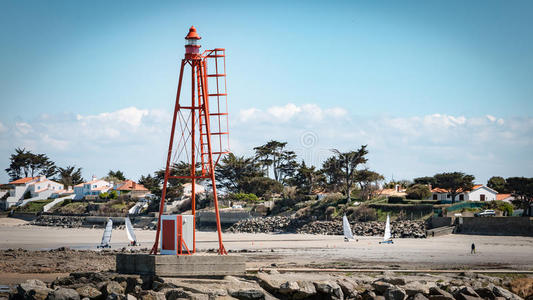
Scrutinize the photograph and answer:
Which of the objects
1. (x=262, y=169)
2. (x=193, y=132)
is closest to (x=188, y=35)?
(x=193, y=132)

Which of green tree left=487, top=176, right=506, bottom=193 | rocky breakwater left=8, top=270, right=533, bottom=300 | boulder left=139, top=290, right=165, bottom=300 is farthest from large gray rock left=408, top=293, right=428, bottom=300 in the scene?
green tree left=487, top=176, right=506, bottom=193

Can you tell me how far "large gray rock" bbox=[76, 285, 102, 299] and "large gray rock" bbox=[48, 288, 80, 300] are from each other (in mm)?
426

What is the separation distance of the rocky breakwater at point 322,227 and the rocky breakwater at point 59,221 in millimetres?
25086

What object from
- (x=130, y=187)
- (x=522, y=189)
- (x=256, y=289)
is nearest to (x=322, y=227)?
(x=522, y=189)

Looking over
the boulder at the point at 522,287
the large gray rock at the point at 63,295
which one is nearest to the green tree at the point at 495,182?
the boulder at the point at 522,287

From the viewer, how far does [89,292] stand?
2244 cm

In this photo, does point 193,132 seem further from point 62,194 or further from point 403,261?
point 62,194

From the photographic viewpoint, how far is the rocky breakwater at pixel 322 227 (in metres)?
56.8

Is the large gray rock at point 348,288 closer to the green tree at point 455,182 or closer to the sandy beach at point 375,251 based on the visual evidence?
the sandy beach at point 375,251

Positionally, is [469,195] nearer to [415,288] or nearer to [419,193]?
[419,193]

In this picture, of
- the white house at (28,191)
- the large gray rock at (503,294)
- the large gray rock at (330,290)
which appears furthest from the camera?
the white house at (28,191)

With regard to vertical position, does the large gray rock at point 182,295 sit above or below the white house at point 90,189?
below

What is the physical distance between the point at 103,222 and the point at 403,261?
2138 inches

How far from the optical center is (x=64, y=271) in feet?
103
